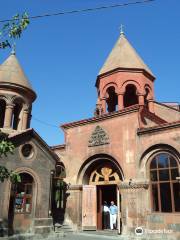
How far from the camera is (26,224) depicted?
45.2ft

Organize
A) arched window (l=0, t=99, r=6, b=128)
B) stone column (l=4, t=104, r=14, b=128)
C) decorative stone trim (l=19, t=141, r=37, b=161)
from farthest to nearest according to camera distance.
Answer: arched window (l=0, t=99, r=6, b=128)
stone column (l=4, t=104, r=14, b=128)
decorative stone trim (l=19, t=141, r=37, b=161)

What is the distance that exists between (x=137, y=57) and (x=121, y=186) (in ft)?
29.5

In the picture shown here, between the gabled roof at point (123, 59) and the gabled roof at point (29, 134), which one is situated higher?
the gabled roof at point (123, 59)

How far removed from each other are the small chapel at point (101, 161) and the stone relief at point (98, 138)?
0.06m

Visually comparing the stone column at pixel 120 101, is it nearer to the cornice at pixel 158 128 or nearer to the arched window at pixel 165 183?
the cornice at pixel 158 128

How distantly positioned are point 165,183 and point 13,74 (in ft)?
38.4

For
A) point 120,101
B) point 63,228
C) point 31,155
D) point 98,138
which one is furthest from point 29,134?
point 120,101

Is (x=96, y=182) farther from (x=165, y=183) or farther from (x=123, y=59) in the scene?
(x=123, y=59)

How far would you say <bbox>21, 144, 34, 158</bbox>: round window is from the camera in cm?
1473

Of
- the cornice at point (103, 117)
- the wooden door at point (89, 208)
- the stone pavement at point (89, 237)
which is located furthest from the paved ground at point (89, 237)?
the cornice at point (103, 117)

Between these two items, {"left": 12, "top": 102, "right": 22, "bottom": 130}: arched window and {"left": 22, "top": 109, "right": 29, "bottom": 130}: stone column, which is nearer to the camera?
{"left": 22, "top": 109, "right": 29, "bottom": 130}: stone column

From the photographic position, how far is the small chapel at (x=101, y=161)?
13.2 metres

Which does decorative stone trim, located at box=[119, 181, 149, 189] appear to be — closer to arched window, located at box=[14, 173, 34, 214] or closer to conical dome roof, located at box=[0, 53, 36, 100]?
arched window, located at box=[14, 173, 34, 214]

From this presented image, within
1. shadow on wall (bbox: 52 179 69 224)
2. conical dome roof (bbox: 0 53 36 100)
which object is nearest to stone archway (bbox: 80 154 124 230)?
shadow on wall (bbox: 52 179 69 224)
